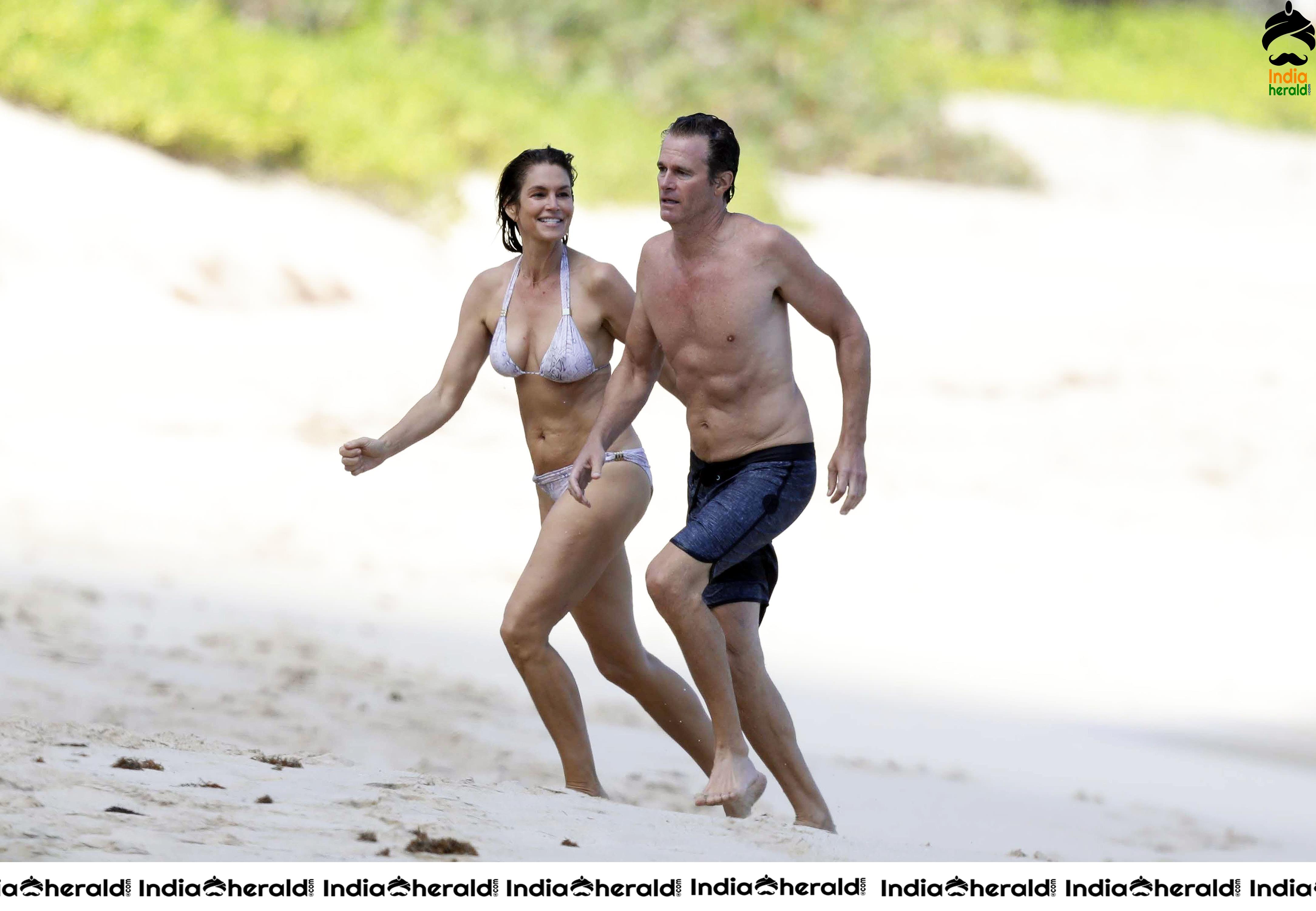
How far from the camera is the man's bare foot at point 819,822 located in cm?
480

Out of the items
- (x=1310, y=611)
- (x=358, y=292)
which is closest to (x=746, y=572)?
(x=1310, y=611)

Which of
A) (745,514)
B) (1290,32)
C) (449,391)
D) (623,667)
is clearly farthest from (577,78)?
(745,514)

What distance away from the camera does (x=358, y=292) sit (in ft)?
43.0

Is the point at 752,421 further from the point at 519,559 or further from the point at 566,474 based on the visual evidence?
the point at 519,559

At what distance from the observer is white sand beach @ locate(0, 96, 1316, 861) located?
15.4 ft

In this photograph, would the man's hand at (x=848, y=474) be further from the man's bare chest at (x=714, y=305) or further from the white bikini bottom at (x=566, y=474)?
the white bikini bottom at (x=566, y=474)

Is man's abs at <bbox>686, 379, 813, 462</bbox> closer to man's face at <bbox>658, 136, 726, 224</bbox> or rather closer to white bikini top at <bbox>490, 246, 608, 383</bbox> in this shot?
white bikini top at <bbox>490, 246, 608, 383</bbox>

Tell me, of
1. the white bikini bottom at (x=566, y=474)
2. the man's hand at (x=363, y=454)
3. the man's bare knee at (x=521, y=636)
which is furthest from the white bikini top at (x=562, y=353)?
the man's bare knee at (x=521, y=636)

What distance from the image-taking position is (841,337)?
15.5 ft

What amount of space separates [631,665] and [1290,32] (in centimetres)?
2899

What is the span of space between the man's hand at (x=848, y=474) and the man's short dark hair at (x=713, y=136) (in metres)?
0.73

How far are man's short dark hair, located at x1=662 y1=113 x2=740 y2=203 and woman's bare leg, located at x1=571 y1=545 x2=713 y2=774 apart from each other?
1.11 meters

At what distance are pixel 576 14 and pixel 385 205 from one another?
7.87 meters
